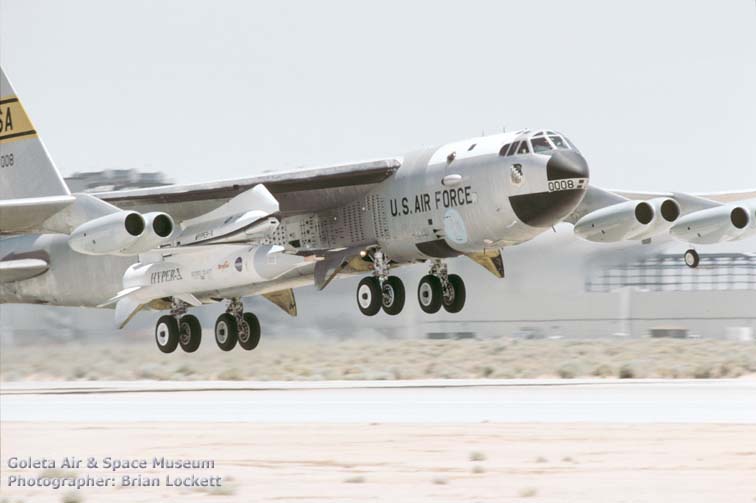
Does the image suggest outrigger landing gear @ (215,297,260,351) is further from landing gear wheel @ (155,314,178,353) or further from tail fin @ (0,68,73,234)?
tail fin @ (0,68,73,234)

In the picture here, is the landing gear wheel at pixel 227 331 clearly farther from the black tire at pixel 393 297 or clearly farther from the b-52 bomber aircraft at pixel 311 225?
the black tire at pixel 393 297

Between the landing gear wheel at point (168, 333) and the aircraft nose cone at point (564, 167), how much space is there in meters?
11.6

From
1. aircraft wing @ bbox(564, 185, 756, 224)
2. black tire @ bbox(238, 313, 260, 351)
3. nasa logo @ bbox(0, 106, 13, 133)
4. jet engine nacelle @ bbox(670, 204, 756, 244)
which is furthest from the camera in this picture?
nasa logo @ bbox(0, 106, 13, 133)

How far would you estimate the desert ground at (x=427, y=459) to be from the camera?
21.0 meters

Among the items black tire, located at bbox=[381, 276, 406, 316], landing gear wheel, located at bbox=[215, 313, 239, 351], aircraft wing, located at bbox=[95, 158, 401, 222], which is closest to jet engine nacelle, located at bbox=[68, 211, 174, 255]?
aircraft wing, located at bbox=[95, 158, 401, 222]

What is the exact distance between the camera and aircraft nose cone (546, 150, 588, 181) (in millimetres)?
25312

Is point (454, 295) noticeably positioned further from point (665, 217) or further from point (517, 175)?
point (665, 217)

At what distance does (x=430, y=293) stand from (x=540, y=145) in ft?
15.4

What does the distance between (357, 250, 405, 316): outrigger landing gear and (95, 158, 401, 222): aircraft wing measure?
5.72 ft

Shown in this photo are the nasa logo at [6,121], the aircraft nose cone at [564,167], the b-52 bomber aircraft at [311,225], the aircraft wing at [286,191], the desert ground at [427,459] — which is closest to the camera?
the desert ground at [427,459]

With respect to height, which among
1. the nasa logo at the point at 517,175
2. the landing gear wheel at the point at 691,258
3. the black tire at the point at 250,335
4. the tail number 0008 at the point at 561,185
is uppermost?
the nasa logo at the point at 517,175

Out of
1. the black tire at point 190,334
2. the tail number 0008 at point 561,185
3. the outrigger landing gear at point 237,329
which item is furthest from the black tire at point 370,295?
the black tire at point 190,334

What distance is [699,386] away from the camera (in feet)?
124

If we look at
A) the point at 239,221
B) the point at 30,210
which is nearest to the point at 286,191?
the point at 239,221
